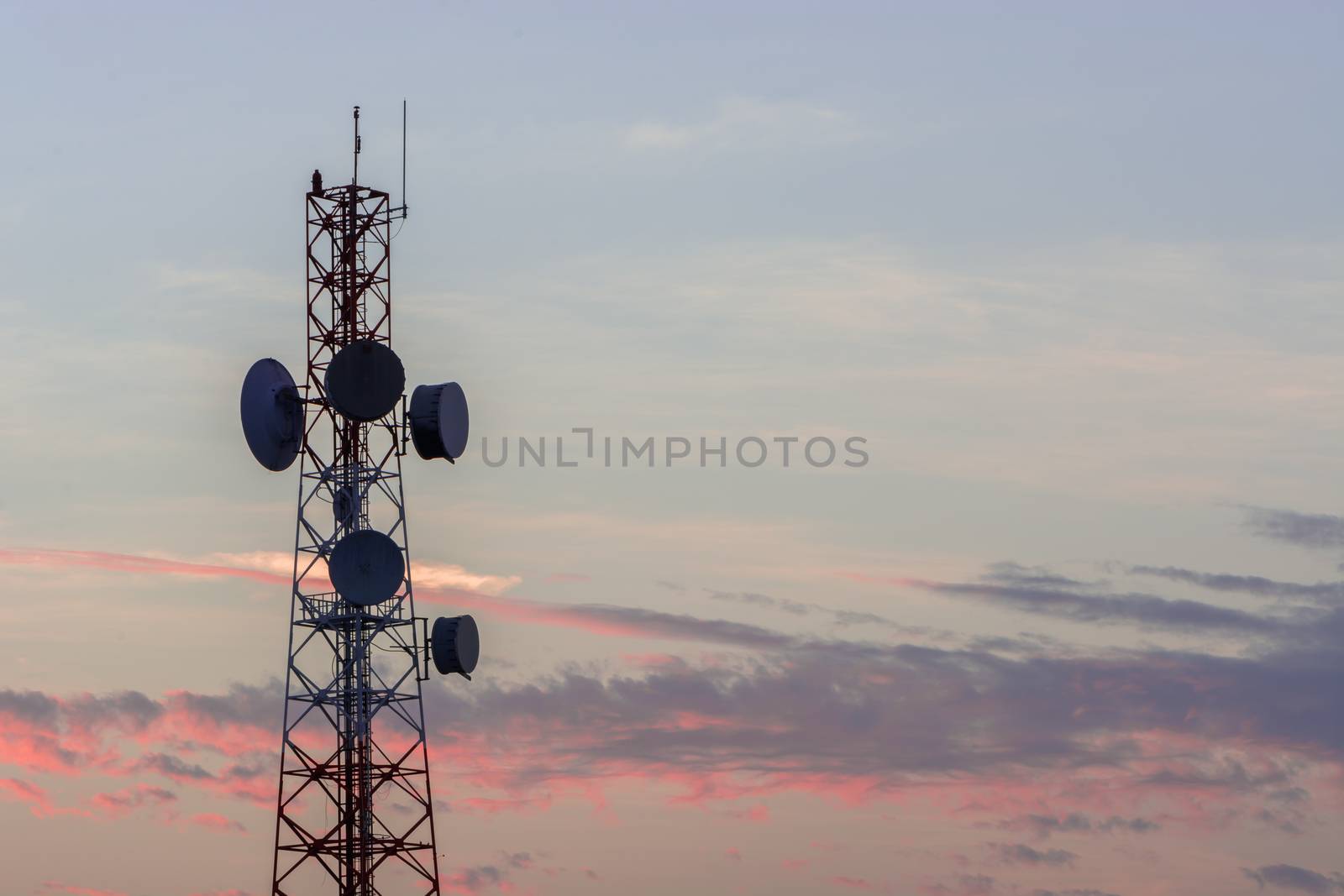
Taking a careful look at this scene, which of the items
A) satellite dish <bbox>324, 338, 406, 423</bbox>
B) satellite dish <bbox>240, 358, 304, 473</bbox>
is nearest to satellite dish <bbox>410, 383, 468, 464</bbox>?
satellite dish <bbox>324, 338, 406, 423</bbox>

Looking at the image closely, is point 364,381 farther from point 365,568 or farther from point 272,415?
point 365,568

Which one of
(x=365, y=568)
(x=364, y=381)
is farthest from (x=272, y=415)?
(x=365, y=568)

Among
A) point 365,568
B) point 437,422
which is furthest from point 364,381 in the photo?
point 365,568

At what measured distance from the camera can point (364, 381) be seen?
394 ft

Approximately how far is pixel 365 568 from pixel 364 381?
813cm

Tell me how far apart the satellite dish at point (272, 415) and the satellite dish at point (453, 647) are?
10028 millimetres

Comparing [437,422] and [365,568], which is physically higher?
[437,422]

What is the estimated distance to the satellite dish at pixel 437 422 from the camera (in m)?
122

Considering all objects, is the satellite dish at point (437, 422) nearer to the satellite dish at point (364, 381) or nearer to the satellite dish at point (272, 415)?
the satellite dish at point (364, 381)

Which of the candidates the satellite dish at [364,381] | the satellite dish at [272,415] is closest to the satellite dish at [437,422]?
the satellite dish at [364,381]

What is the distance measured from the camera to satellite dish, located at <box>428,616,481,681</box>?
4796 inches

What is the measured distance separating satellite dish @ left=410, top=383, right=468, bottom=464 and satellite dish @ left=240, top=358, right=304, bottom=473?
5.16 metres

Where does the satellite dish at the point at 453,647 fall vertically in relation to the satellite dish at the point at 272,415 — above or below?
below

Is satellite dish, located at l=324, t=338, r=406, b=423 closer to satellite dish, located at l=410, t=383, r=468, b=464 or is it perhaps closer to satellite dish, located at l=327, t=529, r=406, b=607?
satellite dish, located at l=410, t=383, r=468, b=464
